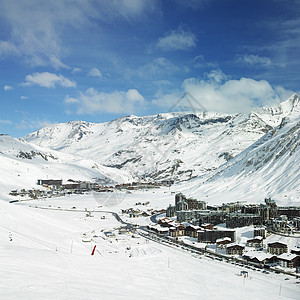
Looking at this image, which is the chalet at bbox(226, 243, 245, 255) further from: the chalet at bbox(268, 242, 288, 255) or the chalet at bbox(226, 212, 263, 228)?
the chalet at bbox(226, 212, 263, 228)

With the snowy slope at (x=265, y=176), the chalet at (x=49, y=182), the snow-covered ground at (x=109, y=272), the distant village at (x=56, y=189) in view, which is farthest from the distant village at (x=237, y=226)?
the chalet at (x=49, y=182)

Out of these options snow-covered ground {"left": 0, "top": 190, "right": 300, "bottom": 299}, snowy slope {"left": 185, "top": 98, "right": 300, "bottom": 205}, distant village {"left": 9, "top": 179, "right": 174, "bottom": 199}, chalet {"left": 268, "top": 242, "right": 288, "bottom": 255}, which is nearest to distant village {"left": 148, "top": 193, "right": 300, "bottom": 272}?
chalet {"left": 268, "top": 242, "right": 288, "bottom": 255}

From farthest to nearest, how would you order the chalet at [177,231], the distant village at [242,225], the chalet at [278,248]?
the chalet at [177,231]
the chalet at [278,248]
the distant village at [242,225]

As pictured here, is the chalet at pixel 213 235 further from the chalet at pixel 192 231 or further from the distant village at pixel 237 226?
the chalet at pixel 192 231

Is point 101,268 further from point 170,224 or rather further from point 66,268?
point 170,224

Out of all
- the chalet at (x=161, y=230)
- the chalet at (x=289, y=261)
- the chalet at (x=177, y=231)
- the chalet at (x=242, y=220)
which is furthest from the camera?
the chalet at (x=242, y=220)

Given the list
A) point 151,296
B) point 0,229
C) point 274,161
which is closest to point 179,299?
point 151,296
